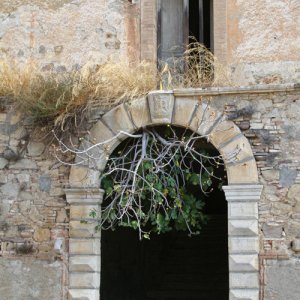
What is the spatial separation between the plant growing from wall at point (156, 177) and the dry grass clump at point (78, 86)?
1.85ft

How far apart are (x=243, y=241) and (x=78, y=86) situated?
103 inches

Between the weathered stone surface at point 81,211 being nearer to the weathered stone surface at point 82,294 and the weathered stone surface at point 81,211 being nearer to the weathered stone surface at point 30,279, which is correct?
the weathered stone surface at point 30,279

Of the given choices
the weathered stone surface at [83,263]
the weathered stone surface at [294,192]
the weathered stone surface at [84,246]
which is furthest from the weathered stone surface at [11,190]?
the weathered stone surface at [294,192]

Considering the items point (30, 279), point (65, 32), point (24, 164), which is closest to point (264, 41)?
point (65, 32)

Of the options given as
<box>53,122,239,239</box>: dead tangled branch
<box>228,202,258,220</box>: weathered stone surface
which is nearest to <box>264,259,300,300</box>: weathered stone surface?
<box>228,202,258,220</box>: weathered stone surface

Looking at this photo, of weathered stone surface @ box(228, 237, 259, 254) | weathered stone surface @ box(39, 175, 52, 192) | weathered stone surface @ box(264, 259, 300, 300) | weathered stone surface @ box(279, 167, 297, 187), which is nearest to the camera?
weathered stone surface @ box(264, 259, 300, 300)

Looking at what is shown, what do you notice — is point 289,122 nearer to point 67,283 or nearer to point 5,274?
point 67,283

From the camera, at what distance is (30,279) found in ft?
25.7

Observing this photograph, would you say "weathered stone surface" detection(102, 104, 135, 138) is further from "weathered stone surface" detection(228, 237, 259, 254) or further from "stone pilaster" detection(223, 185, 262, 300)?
"weathered stone surface" detection(228, 237, 259, 254)

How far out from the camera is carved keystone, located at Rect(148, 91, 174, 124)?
7773 mm

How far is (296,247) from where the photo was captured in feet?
23.9

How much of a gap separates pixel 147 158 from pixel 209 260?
15.8 feet

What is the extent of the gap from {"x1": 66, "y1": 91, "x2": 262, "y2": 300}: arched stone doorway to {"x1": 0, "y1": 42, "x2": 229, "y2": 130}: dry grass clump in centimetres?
22

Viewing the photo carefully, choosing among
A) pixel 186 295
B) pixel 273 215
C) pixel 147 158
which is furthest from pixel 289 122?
pixel 186 295
